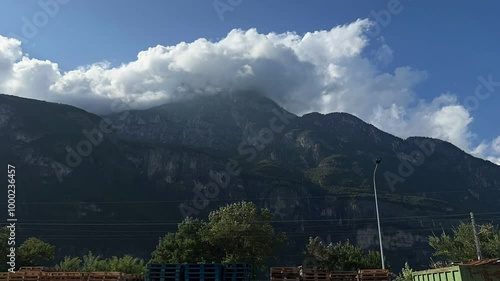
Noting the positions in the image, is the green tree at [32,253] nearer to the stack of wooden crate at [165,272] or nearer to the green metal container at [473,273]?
the stack of wooden crate at [165,272]

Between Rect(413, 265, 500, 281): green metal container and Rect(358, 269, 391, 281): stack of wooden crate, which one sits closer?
Rect(413, 265, 500, 281): green metal container

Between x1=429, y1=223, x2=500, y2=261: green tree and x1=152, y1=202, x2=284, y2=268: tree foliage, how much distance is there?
19.1 meters

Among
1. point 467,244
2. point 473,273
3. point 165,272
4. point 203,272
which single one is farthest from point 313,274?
point 467,244

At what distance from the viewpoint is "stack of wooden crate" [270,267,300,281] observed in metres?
22.8

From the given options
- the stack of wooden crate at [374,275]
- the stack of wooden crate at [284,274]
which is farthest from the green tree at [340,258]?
the stack of wooden crate at [284,274]

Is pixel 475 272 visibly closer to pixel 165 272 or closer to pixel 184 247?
pixel 165 272

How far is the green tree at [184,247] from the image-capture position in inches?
1902

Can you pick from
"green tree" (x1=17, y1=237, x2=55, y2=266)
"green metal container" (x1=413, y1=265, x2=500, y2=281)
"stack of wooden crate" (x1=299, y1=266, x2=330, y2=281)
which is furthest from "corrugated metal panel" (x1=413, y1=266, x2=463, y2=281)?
"green tree" (x1=17, y1=237, x2=55, y2=266)

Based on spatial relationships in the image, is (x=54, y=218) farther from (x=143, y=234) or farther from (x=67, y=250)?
(x=143, y=234)

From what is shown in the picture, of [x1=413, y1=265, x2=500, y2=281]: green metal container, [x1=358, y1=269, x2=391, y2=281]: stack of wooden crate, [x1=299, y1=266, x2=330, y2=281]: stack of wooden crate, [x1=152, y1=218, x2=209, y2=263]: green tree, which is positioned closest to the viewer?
[x1=413, y1=265, x2=500, y2=281]: green metal container

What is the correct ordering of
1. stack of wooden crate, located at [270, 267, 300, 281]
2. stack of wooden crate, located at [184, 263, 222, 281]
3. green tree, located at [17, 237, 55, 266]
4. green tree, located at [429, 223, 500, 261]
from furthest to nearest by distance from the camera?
green tree, located at [17, 237, 55, 266] < green tree, located at [429, 223, 500, 261] < stack of wooden crate, located at [270, 267, 300, 281] < stack of wooden crate, located at [184, 263, 222, 281]

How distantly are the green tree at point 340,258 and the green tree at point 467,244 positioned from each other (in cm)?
891

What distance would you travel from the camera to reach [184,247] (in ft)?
160

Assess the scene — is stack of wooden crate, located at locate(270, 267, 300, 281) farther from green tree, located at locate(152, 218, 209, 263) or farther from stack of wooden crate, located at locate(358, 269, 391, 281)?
green tree, located at locate(152, 218, 209, 263)
